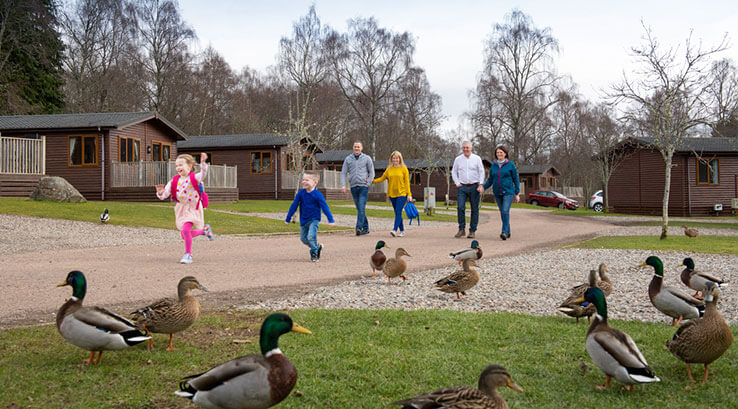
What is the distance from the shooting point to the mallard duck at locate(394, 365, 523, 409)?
3145 millimetres

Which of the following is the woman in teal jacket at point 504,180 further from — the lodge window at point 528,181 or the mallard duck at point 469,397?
the lodge window at point 528,181

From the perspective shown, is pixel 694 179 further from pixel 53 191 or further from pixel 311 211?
pixel 53 191

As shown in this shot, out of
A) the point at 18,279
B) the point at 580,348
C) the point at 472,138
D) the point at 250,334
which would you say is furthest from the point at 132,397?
A: the point at 472,138

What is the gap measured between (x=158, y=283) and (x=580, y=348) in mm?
6066

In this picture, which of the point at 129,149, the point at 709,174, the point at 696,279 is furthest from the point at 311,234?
the point at 709,174

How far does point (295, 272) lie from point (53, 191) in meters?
18.2

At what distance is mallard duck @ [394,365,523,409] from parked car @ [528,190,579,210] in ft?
182

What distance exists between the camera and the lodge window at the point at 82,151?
104ft

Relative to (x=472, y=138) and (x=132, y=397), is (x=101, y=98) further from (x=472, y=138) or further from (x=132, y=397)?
(x=132, y=397)

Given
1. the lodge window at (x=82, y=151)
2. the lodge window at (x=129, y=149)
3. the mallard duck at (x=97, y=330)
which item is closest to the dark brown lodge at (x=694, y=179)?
the lodge window at (x=129, y=149)

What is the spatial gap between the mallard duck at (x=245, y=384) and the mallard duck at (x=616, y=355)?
87.7 inches

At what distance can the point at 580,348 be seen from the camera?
5199 mm

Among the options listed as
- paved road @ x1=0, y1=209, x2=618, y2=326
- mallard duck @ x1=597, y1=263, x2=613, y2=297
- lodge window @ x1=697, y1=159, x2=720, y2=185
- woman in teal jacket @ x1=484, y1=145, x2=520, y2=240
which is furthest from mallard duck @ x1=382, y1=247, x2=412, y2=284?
lodge window @ x1=697, y1=159, x2=720, y2=185

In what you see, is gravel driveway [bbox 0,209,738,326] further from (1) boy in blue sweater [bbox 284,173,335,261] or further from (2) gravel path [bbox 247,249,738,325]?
(1) boy in blue sweater [bbox 284,173,335,261]
